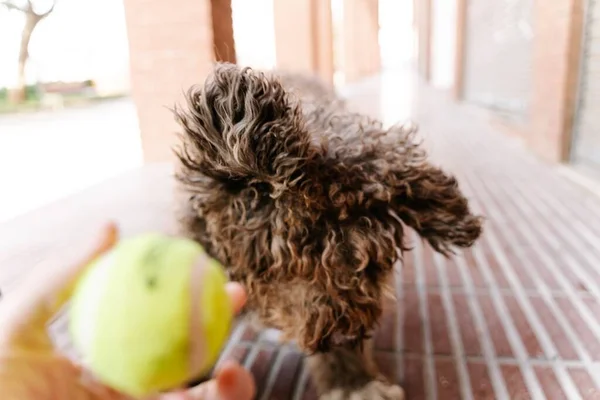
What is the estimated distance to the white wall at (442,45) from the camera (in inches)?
362

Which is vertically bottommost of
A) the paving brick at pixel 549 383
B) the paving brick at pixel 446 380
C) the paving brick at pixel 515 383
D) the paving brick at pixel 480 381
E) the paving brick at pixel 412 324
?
the paving brick at pixel 412 324

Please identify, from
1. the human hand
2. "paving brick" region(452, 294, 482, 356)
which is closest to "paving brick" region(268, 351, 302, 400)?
"paving brick" region(452, 294, 482, 356)

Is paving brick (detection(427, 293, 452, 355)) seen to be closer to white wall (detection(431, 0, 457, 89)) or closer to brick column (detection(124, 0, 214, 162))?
brick column (detection(124, 0, 214, 162))

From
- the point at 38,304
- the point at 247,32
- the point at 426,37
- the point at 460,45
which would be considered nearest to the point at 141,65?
the point at 247,32

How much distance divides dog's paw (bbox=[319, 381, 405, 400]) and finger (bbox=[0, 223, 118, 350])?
0.67 meters

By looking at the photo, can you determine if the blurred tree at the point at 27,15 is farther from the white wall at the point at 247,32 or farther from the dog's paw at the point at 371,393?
the dog's paw at the point at 371,393

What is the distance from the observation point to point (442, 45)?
33.0 ft

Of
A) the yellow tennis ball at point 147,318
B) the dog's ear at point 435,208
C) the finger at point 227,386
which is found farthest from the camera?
the dog's ear at point 435,208

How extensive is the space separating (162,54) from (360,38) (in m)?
12.3

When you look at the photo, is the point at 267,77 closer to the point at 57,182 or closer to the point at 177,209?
the point at 177,209

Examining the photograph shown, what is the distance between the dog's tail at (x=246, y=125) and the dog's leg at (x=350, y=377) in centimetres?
50

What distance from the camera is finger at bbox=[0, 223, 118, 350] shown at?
0.68 meters

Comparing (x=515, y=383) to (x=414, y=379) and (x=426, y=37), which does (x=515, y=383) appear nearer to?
(x=414, y=379)

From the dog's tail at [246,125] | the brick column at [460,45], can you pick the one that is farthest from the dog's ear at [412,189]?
the brick column at [460,45]
